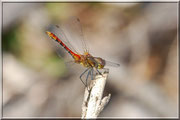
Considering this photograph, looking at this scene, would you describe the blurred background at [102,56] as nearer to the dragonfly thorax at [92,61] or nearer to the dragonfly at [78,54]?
the dragonfly at [78,54]

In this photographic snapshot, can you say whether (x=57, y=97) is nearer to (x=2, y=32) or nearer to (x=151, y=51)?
(x=2, y=32)

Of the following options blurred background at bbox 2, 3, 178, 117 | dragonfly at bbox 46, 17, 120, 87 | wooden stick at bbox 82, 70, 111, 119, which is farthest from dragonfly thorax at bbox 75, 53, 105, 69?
blurred background at bbox 2, 3, 178, 117

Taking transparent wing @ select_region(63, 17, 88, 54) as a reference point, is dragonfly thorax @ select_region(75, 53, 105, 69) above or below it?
below

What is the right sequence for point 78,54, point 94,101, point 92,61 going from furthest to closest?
point 78,54, point 92,61, point 94,101

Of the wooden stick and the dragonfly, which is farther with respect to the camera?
the dragonfly

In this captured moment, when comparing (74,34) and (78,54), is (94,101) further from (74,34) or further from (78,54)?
(74,34)

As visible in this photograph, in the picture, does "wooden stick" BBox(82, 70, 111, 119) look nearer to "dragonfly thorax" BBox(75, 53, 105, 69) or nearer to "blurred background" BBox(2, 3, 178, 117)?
"dragonfly thorax" BBox(75, 53, 105, 69)

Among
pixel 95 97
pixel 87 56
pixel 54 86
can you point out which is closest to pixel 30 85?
pixel 54 86

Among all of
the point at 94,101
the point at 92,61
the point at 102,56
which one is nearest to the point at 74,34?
the point at 102,56
